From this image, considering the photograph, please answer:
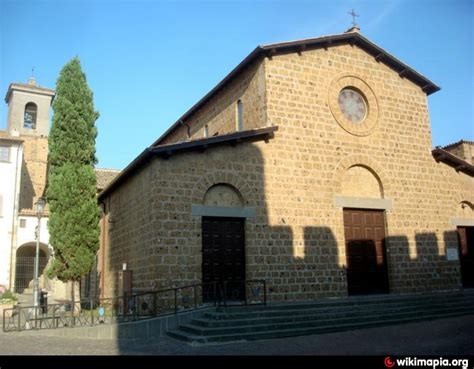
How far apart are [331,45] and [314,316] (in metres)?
10.5

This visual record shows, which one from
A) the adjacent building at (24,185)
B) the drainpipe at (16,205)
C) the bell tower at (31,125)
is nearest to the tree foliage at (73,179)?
the adjacent building at (24,185)

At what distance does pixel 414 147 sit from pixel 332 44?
531 centimetres

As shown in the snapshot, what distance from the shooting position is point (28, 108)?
41656mm

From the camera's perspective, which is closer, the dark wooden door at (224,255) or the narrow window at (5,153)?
the dark wooden door at (224,255)

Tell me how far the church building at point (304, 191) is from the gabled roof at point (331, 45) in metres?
0.05

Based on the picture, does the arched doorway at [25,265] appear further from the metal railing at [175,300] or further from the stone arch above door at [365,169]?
the stone arch above door at [365,169]

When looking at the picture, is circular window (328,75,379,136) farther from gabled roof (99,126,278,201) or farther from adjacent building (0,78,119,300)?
adjacent building (0,78,119,300)

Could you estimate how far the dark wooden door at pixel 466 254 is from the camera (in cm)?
1848

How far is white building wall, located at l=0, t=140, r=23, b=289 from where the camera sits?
30.5 metres

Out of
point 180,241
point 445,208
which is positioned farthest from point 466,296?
point 180,241

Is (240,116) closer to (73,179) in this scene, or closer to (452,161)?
(73,179)

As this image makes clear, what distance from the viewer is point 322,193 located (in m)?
15.9

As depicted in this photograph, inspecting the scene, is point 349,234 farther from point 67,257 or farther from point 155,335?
point 67,257
